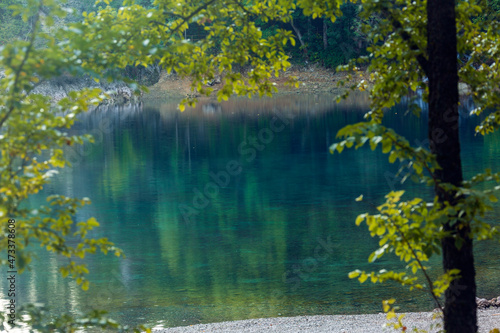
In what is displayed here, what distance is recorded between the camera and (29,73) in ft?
12.0

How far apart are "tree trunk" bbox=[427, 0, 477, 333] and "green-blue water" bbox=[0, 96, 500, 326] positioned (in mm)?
5542

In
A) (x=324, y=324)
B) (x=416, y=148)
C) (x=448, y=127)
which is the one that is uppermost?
(x=448, y=127)

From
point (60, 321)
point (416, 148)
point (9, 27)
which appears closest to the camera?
point (60, 321)

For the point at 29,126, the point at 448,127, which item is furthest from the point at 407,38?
the point at 29,126

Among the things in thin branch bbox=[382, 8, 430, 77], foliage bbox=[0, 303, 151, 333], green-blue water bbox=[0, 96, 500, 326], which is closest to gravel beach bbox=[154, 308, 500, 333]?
green-blue water bbox=[0, 96, 500, 326]

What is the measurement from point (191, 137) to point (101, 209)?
59.0ft

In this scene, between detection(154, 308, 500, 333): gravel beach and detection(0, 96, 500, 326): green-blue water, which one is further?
detection(0, 96, 500, 326): green-blue water

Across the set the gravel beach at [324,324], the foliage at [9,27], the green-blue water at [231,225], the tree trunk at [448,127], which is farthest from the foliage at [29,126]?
the foliage at [9,27]

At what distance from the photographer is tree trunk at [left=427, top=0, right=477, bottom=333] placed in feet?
16.3

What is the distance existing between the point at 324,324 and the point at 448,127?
5058 mm

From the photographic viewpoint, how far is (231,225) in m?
17.3

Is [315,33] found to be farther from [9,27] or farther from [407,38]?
[407,38]

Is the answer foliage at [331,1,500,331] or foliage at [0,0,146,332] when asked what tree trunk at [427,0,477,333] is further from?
foliage at [0,0,146,332]

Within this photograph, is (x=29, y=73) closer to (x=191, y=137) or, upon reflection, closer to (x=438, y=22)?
(x=438, y=22)
